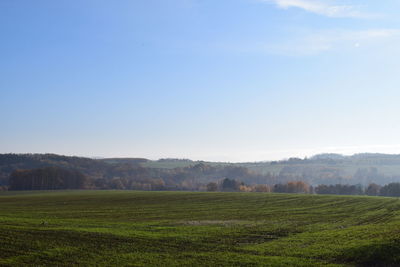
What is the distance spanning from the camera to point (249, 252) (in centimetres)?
2922

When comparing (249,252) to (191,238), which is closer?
(249,252)

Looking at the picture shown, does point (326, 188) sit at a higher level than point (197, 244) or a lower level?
lower

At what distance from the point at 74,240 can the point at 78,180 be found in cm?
13876

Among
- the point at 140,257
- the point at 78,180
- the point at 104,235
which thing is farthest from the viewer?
the point at 78,180

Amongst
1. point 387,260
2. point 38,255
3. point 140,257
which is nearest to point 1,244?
point 38,255

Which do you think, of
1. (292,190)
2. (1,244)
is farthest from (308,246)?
(292,190)

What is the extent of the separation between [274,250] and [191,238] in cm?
853

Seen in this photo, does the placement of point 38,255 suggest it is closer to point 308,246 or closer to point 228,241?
point 228,241

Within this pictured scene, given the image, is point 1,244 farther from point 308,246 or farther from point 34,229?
point 308,246

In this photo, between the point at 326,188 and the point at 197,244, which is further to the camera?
the point at 326,188

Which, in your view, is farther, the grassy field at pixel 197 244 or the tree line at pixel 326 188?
the tree line at pixel 326 188

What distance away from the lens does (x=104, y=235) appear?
35500 millimetres

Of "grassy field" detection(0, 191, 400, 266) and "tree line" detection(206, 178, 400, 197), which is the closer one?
"grassy field" detection(0, 191, 400, 266)

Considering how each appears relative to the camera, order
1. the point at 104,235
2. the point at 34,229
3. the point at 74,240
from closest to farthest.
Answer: the point at 74,240 < the point at 104,235 < the point at 34,229
